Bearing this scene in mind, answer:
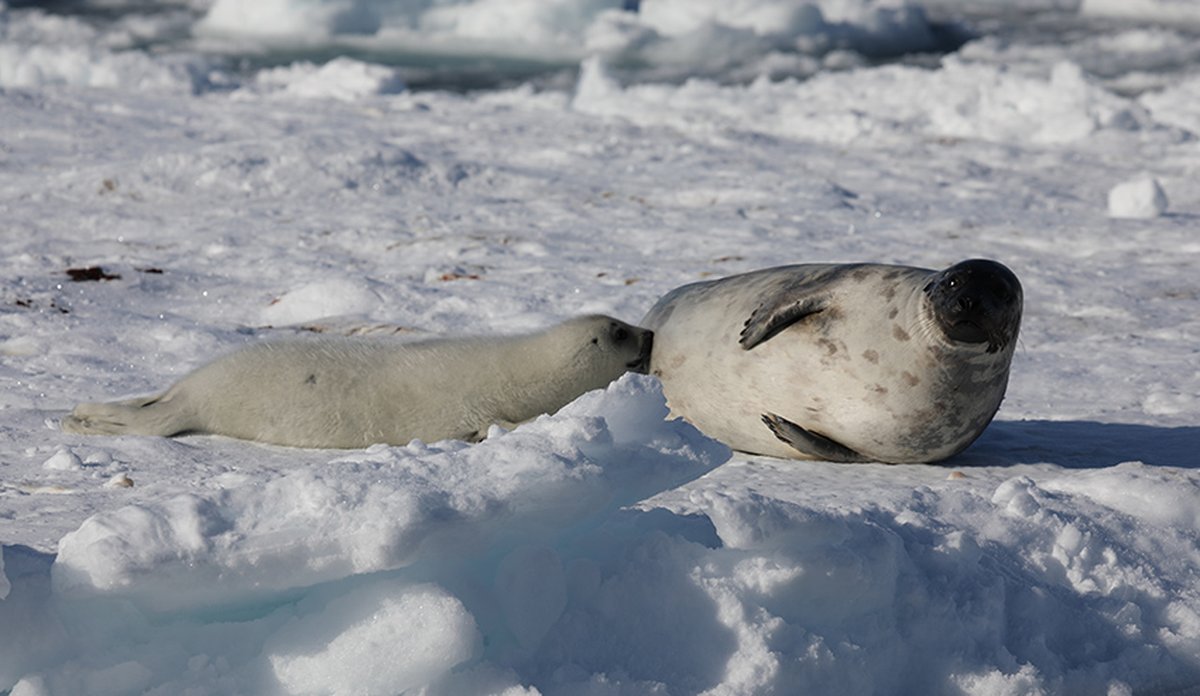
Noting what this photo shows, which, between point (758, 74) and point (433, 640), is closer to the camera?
point (433, 640)

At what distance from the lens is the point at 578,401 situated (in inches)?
101

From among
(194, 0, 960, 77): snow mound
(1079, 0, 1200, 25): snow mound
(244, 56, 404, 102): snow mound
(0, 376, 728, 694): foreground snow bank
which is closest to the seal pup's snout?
(0, 376, 728, 694): foreground snow bank

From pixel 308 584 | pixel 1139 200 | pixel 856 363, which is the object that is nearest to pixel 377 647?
pixel 308 584

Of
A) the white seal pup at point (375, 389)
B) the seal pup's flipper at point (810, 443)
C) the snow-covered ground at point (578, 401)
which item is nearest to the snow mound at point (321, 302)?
the snow-covered ground at point (578, 401)

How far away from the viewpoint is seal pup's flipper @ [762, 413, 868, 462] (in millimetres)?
3428

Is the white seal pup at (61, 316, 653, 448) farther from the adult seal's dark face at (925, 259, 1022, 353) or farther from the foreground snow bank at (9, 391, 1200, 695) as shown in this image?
the foreground snow bank at (9, 391, 1200, 695)

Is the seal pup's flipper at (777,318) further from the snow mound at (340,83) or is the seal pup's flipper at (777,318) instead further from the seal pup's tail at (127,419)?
the snow mound at (340,83)

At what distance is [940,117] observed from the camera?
9453 millimetres

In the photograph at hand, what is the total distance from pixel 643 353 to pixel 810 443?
22.7 inches

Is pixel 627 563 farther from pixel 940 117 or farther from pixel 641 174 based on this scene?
pixel 940 117

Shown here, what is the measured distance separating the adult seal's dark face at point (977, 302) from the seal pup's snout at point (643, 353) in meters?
0.79

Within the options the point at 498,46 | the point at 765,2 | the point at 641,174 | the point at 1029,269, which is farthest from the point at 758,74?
the point at 1029,269

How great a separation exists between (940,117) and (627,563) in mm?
7719

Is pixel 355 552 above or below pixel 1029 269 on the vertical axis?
above
